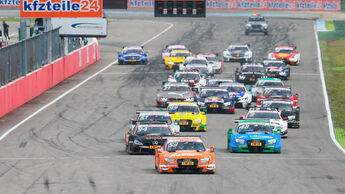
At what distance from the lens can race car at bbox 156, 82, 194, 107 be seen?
44969mm

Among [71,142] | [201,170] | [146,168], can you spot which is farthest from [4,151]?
[201,170]

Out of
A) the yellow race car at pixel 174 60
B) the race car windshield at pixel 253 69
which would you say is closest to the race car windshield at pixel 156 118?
the race car windshield at pixel 253 69

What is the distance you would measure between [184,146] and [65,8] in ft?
88.7

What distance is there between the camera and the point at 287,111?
128ft

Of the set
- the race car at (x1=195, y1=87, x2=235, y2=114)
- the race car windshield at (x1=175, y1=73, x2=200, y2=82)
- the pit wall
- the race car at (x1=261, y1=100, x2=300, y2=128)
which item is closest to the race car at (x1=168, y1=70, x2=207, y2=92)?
the race car windshield at (x1=175, y1=73, x2=200, y2=82)

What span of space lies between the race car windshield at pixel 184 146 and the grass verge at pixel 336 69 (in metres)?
10.4

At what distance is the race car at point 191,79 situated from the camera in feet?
172

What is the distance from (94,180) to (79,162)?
4168 mm

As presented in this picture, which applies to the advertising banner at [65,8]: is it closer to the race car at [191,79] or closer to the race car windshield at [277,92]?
the race car at [191,79]

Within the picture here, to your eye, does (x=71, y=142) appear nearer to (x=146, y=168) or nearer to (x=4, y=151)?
(x=4, y=151)

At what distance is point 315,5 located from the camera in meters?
110

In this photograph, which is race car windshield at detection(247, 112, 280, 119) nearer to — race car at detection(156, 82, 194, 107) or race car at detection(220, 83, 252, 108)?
race car at detection(156, 82, 194, 107)

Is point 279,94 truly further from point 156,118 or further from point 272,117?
point 156,118

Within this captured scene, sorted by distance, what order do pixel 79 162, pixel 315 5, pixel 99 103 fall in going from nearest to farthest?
pixel 79 162, pixel 99 103, pixel 315 5
